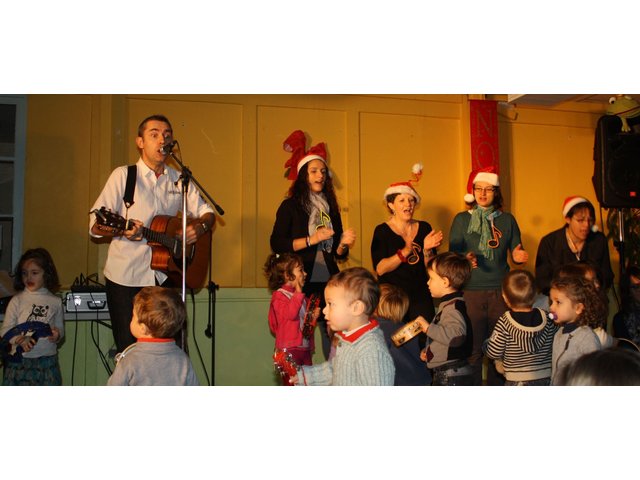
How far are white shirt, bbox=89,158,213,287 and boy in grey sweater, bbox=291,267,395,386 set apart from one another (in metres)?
1.18

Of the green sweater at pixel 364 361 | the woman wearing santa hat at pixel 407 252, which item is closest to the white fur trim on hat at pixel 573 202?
the woman wearing santa hat at pixel 407 252

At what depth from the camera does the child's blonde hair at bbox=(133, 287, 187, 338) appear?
2.57m

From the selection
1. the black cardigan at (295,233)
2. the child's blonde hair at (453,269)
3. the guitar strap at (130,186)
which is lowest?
the child's blonde hair at (453,269)

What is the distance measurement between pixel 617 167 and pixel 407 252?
150cm

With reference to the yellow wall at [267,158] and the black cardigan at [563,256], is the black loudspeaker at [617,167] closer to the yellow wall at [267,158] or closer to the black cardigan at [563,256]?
the black cardigan at [563,256]

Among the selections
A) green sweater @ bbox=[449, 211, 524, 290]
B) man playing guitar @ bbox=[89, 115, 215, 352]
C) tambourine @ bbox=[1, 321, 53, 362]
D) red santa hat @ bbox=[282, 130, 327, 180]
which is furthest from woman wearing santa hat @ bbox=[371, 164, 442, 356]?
tambourine @ bbox=[1, 321, 53, 362]

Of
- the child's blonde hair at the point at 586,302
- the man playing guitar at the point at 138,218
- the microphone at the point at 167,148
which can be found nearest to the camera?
the child's blonde hair at the point at 586,302

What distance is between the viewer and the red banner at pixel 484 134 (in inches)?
211

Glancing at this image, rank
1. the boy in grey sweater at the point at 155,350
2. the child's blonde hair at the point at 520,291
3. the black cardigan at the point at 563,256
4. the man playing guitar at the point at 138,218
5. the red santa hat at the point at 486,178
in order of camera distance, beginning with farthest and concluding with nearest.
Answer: the black cardigan at the point at 563,256 → the red santa hat at the point at 486,178 → the man playing guitar at the point at 138,218 → the child's blonde hair at the point at 520,291 → the boy in grey sweater at the point at 155,350

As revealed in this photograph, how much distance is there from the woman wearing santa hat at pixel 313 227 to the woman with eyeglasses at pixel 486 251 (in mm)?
762

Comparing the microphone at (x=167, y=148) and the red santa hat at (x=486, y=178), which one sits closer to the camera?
the microphone at (x=167, y=148)

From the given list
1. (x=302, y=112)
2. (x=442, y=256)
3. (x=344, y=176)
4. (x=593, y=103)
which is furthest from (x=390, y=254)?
(x=593, y=103)

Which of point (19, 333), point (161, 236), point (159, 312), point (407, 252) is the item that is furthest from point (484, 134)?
point (19, 333)

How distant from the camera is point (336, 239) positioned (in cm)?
410
